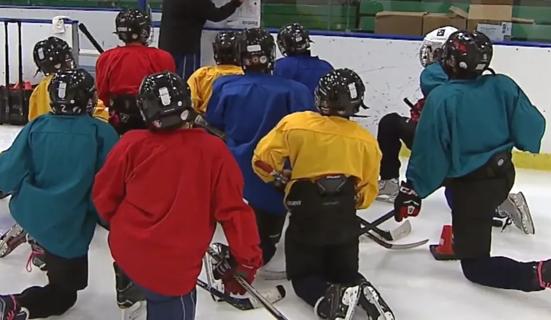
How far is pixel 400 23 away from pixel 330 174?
2865 millimetres

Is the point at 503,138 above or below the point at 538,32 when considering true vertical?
below

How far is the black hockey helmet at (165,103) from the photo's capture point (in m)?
2.00

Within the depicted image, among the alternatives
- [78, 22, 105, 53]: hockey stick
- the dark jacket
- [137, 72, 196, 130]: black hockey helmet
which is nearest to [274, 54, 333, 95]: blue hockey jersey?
the dark jacket

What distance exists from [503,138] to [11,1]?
4.75 metres

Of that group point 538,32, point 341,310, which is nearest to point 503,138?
point 341,310

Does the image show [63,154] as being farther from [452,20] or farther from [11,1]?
[11,1]

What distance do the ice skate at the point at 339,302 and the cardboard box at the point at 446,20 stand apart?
116 inches

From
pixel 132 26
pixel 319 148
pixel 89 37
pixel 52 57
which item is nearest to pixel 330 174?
pixel 319 148

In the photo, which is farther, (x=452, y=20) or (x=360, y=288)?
(x=452, y=20)

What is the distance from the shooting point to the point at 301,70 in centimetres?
342

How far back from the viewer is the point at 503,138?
2.65 meters

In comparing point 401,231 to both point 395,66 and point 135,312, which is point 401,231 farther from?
point 395,66

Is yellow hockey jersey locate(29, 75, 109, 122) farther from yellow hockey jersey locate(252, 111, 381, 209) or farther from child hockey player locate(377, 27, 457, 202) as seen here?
child hockey player locate(377, 27, 457, 202)

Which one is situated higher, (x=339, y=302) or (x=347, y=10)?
(x=347, y=10)
